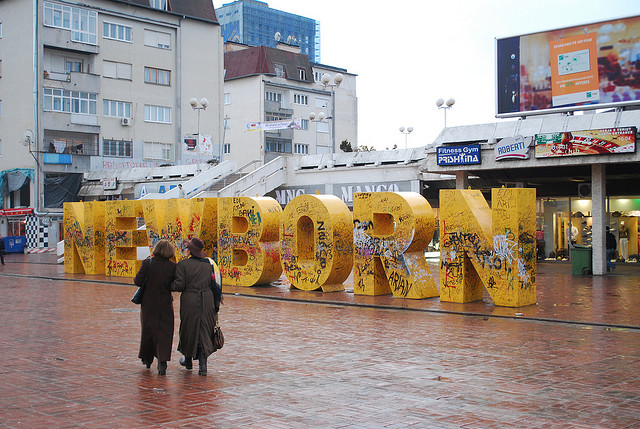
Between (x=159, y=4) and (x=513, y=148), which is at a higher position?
(x=159, y=4)

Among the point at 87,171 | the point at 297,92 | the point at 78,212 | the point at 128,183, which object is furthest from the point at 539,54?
the point at 297,92

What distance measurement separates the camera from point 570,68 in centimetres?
2652

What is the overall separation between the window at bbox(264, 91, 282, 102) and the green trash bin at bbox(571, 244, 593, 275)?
1957 inches

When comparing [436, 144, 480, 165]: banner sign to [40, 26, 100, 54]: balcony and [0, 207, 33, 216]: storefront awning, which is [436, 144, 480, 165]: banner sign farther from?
[40, 26, 100, 54]: balcony

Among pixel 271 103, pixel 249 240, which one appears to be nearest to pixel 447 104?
pixel 249 240

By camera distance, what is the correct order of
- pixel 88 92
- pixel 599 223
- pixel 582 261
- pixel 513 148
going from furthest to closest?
1. pixel 88 92
2. pixel 513 148
3. pixel 582 261
4. pixel 599 223

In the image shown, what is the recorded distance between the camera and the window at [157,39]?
178ft

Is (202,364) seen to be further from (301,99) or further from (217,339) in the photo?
(301,99)

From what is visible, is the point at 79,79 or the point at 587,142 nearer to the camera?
the point at 587,142

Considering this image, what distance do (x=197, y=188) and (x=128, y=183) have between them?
8.00 m

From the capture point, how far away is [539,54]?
2736 centimetres

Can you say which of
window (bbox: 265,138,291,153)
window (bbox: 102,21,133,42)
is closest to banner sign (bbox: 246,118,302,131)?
window (bbox: 102,21,133,42)

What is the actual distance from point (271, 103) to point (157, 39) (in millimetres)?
18648

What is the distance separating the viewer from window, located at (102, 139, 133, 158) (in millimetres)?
51906
